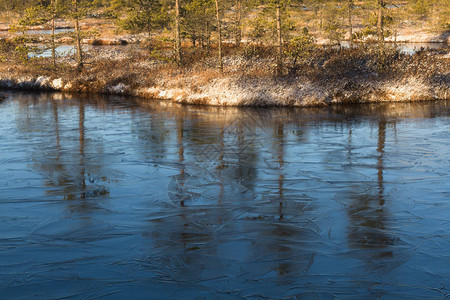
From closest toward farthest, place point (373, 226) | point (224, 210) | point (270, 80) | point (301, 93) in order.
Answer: point (373, 226), point (224, 210), point (301, 93), point (270, 80)

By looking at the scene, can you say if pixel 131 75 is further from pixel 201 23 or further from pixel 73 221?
pixel 73 221

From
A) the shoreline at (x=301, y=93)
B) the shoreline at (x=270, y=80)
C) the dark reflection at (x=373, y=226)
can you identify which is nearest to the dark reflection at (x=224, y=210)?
the dark reflection at (x=373, y=226)

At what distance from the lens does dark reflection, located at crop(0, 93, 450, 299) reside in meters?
6.87

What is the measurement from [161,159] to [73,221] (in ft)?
15.2

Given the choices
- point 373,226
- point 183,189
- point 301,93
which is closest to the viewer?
point 373,226

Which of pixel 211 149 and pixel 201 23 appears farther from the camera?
pixel 201 23

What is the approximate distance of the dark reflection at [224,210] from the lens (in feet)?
22.5

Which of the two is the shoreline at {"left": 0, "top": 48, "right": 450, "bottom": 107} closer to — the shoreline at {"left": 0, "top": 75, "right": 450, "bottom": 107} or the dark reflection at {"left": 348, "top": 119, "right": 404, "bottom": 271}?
the shoreline at {"left": 0, "top": 75, "right": 450, "bottom": 107}

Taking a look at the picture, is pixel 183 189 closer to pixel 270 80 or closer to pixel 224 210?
pixel 224 210

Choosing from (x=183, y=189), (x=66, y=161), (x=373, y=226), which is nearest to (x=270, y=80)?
(x=66, y=161)

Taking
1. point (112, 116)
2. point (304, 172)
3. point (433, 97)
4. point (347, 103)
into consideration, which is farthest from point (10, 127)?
point (433, 97)

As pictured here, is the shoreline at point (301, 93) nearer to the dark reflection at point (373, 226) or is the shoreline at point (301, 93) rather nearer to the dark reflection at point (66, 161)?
the dark reflection at point (66, 161)

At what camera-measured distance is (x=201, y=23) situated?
34156 millimetres

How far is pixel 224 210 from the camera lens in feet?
31.2
